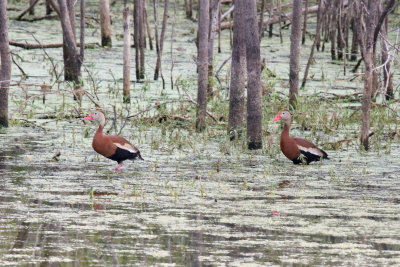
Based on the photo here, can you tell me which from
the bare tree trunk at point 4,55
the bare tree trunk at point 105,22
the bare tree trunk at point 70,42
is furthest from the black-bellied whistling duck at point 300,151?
the bare tree trunk at point 105,22

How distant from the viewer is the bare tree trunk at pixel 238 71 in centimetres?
934

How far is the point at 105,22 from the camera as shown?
17625mm

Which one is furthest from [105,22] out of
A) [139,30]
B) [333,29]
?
[333,29]

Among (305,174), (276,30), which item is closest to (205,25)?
(305,174)

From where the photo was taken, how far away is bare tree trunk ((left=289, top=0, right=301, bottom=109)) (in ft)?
35.0

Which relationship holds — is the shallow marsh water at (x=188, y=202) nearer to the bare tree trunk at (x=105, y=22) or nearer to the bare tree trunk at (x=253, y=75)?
the bare tree trunk at (x=253, y=75)

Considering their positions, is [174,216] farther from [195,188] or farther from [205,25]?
[205,25]

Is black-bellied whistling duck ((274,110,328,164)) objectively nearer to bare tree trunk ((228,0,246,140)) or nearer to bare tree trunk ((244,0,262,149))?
bare tree trunk ((244,0,262,149))

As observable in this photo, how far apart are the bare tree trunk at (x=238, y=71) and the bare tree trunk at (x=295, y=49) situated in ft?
3.91

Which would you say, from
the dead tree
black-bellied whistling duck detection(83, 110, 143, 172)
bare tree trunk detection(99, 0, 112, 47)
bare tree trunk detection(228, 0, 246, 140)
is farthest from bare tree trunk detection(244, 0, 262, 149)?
bare tree trunk detection(99, 0, 112, 47)

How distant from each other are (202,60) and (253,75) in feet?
3.26

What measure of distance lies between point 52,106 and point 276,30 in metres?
10.6

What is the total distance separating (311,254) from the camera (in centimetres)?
506

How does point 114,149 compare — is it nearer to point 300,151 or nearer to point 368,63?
point 300,151
